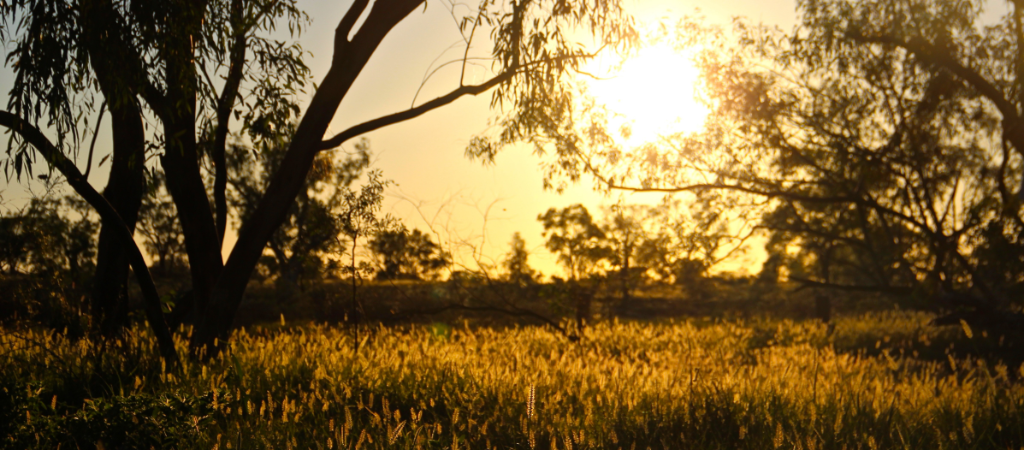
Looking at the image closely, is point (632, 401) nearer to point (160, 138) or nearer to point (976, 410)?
point (976, 410)

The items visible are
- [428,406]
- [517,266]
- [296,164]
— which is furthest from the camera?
[517,266]

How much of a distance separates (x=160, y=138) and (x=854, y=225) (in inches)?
822

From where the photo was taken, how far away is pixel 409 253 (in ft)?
28.4

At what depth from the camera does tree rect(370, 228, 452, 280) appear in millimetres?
8562

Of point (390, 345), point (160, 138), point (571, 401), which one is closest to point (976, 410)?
point (571, 401)

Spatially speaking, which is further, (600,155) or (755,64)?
(755,64)

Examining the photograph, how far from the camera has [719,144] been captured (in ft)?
48.1

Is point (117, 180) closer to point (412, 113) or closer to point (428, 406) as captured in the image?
point (412, 113)

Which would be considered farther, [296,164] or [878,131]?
[878,131]

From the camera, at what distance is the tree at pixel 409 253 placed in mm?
8562

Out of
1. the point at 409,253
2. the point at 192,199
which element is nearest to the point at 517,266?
the point at 409,253

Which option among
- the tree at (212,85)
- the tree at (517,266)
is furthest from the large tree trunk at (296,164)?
the tree at (517,266)

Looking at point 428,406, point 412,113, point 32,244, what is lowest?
point 428,406

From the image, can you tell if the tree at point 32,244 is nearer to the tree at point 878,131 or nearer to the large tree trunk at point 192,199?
the large tree trunk at point 192,199
